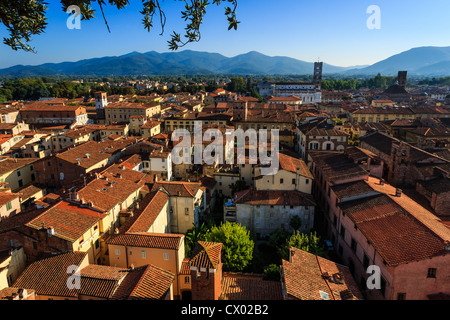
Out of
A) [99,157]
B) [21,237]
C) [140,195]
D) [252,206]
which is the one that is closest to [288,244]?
[252,206]

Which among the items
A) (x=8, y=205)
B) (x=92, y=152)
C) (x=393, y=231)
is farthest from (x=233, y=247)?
(x=92, y=152)

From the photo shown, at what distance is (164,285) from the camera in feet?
51.8

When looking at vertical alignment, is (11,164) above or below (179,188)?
below

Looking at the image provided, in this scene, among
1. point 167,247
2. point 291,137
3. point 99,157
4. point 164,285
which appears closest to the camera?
point 164,285

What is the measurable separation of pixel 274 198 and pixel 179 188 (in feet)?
29.9

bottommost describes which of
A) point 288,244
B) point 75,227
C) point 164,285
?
point 288,244

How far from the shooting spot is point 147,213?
23.6 metres

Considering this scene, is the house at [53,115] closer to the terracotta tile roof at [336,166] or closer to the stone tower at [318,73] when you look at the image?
the terracotta tile roof at [336,166]

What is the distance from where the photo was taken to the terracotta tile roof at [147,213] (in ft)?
70.6

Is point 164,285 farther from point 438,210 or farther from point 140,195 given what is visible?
point 438,210

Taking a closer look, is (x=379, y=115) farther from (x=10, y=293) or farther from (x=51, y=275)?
(x=10, y=293)

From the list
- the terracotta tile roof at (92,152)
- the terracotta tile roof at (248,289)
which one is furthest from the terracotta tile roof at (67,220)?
the terracotta tile roof at (92,152)

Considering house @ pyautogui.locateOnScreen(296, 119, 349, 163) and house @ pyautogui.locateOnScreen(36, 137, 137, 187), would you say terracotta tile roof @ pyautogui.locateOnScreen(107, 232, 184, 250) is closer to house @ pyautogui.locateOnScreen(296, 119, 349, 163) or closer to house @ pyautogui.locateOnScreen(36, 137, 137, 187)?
house @ pyautogui.locateOnScreen(36, 137, 137, 187)

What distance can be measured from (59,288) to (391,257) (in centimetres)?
1883
